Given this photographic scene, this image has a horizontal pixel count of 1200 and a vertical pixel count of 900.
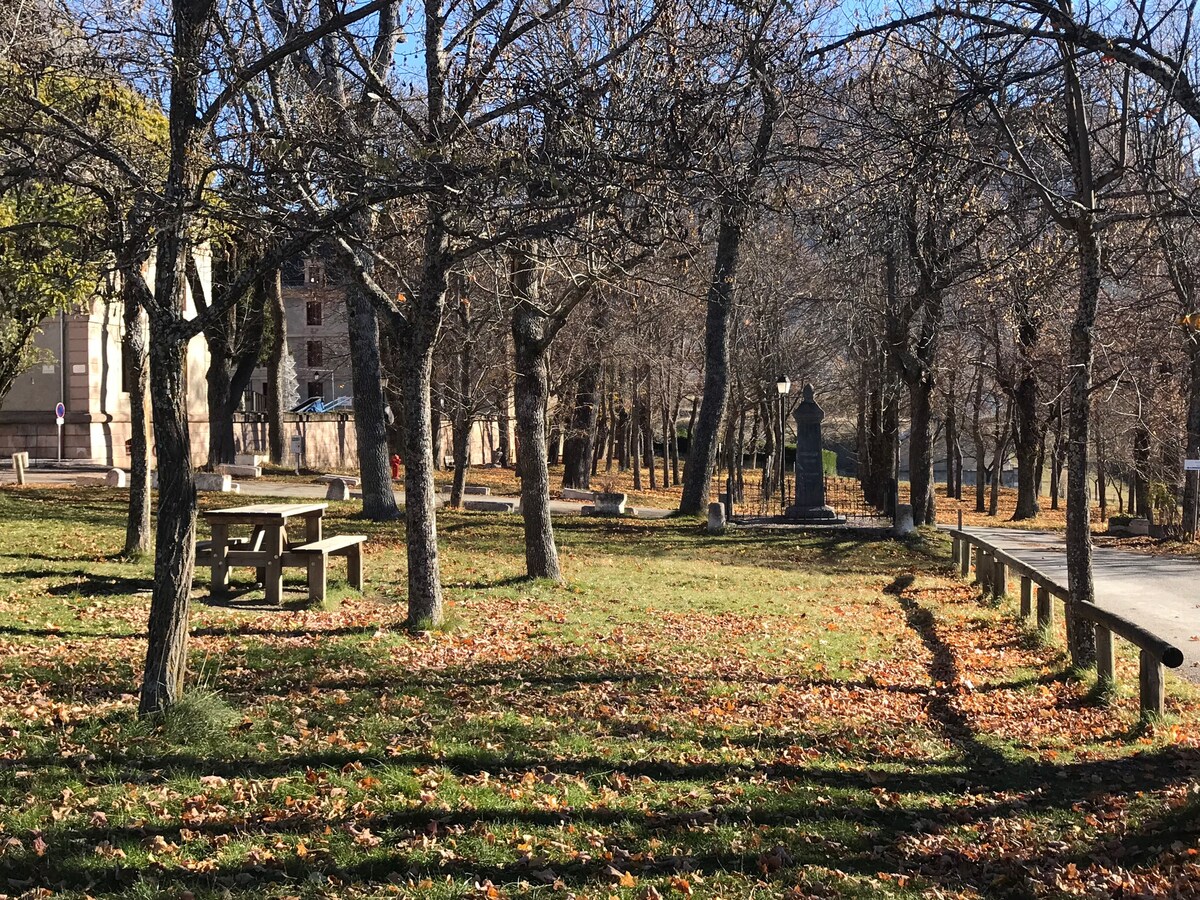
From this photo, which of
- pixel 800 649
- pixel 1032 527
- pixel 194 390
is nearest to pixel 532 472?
Result: pixel 800 649

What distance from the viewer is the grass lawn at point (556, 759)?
16.0ft

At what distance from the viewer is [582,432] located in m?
33.3

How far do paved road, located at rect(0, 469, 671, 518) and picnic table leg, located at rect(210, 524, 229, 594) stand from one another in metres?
12.8

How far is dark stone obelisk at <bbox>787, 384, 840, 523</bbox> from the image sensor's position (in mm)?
25328

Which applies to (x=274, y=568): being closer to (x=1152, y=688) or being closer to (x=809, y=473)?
(x=1152, y=688)

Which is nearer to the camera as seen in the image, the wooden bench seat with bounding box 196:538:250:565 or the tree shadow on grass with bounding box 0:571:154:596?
the tree shadow on grass with bounding box 0:571:154:596

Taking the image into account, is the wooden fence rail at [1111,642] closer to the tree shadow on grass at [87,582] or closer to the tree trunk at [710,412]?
the tree shadow on grass at [87,582]

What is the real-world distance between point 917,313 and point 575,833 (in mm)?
21319

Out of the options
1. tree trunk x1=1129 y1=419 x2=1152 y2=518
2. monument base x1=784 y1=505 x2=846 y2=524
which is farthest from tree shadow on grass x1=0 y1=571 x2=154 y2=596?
tree trunk x1=1129 y1=419 x2=1152 y2=518

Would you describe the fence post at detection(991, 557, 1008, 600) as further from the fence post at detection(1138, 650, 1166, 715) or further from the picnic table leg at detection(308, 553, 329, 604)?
the picnic table leg at detection(308, 553, 329, 604)

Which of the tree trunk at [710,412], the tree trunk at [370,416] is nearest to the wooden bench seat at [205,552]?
the tree trunk at [370,416]

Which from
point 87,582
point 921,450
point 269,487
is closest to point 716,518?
point 921,450

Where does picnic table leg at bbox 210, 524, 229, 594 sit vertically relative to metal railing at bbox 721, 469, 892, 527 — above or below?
above

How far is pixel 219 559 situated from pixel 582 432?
903 inches
